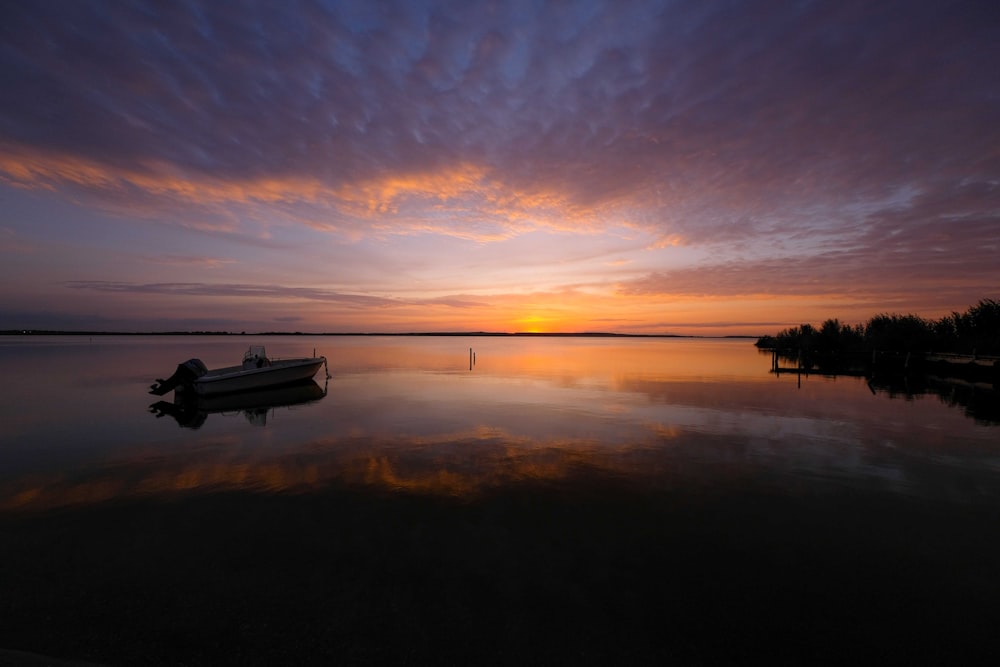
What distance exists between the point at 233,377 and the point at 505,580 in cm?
2828

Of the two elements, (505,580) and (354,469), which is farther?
(354,469)

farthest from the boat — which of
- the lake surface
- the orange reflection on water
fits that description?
the orange reflection on water

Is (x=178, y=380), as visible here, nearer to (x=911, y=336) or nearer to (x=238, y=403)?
(x=238, y=403)

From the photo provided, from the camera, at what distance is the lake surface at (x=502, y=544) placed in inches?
222

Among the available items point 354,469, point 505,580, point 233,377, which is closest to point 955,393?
point 505,580

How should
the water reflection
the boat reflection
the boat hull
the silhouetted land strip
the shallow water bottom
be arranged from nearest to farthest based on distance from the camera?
1. the shallow water bottom
2. the boat reflection
3. the water reflection
4. the boat hull
5. the silhouetted land strip

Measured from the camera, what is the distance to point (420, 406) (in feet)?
77.2

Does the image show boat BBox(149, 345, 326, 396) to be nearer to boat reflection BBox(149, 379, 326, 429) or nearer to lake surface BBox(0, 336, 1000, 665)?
boat reflection BBox(149, 379, 326, 429)

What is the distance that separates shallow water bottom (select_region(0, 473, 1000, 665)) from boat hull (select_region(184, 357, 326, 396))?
68.5 feet

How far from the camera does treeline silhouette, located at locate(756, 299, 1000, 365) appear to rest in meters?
52.5

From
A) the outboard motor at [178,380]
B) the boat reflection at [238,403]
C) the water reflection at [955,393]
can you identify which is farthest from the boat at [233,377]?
the water reflection at [955,393]

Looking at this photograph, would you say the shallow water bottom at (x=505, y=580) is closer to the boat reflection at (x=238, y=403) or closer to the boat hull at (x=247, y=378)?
the boat reflection at (x=238, y=403)

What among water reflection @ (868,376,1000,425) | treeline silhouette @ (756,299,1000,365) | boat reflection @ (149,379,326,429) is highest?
treeline silhouette @ (756,299,1000,365)

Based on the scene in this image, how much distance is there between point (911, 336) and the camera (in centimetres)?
6222
